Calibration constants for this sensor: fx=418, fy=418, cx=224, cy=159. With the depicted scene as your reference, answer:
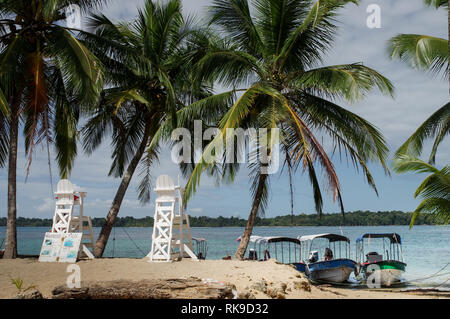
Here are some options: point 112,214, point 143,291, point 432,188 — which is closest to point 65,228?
point 112,214

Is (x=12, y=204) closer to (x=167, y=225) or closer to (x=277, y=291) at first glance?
(x=167, y=225)

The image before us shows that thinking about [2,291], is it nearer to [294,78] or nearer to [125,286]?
[125,286]

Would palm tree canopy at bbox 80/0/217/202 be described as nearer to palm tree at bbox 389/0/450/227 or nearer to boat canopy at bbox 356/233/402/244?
palm tree at bbox 389/0/450/227

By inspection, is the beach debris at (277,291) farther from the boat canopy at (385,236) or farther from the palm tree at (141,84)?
the boat canopy at (385,236)

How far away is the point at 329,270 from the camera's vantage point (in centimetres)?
1956

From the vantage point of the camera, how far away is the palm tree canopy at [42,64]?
36.9 ft

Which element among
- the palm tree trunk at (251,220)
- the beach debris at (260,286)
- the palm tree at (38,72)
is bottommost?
the beach debris at (260,286)

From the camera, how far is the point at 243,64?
42.7ft

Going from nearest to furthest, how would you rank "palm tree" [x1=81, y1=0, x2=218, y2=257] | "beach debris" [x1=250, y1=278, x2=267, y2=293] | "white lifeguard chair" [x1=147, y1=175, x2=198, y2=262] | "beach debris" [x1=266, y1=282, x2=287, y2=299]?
"beach debris" [x1=266, y1=282, x2=287, y2=299] < "beach debris" [x1=250, y1=278, x2=267, y2=293] < "white lifeguard chair" [x1=147, y1=175, x2=198, y2=262] < "palm tree" [x1=81, y1=0, x2=218, y2=257]

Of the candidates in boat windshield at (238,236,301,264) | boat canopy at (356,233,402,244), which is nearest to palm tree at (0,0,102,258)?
boat windshield at (238,236,301,264)

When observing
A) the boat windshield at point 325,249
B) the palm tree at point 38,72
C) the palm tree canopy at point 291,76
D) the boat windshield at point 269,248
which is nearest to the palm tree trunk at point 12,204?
the palm tree at point 38,72

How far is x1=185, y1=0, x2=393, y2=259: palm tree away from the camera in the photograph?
11.6 metres

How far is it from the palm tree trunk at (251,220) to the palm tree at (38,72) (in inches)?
219

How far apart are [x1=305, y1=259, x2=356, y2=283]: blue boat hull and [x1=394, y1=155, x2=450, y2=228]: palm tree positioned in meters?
9.94
